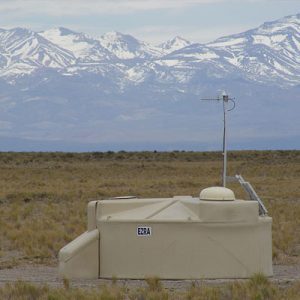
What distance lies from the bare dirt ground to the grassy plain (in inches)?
38.3

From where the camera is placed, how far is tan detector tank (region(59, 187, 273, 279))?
18094 mm

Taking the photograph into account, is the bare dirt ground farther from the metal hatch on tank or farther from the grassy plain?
the grassy plain

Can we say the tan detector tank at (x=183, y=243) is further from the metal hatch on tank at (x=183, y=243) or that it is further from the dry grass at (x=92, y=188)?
the dry grass at (x=92, y=188)

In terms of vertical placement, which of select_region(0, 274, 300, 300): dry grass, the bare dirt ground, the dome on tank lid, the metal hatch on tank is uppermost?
the dome on tank lid

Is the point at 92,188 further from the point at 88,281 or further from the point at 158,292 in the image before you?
the point at 158,292

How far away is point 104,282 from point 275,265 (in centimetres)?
420

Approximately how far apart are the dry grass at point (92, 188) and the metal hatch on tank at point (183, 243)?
2866 millimetres

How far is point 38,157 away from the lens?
276 feet

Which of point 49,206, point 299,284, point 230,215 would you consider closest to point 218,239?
point 230,215

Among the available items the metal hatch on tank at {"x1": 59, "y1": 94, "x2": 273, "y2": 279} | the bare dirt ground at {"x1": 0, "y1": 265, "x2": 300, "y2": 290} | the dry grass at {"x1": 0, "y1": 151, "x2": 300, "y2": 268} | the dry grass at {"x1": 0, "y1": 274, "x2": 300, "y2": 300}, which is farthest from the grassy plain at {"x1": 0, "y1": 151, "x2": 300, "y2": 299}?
the dry grass at {"x1": 0, "y1": 274, "x2": 300, "y2": 300}

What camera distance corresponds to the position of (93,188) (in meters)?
47.2

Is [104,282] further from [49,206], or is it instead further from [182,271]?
[49,206]

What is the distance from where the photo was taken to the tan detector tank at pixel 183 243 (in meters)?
18.1

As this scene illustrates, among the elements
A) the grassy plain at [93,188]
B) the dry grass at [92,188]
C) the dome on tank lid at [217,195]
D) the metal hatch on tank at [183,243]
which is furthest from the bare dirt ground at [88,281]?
the dome on tank lid at [217,195]
